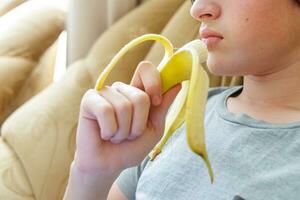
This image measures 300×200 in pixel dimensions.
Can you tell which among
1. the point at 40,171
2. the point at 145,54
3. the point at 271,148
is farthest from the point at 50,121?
the point at 271,148

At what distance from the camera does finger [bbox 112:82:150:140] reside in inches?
24.3

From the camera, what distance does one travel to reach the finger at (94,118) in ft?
2.01

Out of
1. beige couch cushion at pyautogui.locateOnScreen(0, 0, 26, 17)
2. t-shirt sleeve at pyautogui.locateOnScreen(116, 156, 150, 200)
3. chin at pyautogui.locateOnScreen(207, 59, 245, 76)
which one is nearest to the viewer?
chin at pyautogui.locateOnScreen(207, 59, 245, 76)

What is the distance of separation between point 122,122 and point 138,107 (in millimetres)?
29

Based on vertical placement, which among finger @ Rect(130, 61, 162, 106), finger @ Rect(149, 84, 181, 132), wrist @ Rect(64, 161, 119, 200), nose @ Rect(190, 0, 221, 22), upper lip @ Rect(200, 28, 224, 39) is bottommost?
wrist @ Rect(64, 161, 119, 200)

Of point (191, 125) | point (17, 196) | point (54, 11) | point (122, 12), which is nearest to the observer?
point (191, 125)

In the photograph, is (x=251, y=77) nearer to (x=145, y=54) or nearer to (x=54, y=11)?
(x=145, y=54)

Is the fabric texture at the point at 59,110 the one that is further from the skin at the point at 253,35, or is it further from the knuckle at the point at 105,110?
the knuckle at the point at 105,110

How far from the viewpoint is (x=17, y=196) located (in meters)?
1.08

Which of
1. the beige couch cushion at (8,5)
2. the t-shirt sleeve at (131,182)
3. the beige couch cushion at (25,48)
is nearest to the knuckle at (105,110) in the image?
the t-shirt sleeve at (131,182)

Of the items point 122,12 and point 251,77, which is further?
point 122,12

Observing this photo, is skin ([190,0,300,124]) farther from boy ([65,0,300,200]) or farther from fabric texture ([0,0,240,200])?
fabric texture ([0,0,240,200])

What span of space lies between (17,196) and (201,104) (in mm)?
696

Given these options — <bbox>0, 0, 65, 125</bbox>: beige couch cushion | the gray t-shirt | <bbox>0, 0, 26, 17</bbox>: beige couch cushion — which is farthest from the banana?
<bbox>0, 0, 26, 17</bbox>: beige couch cushion
